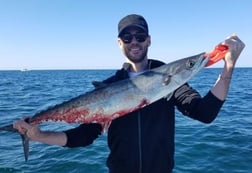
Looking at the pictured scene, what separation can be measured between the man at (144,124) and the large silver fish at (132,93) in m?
0.24

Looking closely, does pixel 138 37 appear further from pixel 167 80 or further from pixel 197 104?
pixel 197 104

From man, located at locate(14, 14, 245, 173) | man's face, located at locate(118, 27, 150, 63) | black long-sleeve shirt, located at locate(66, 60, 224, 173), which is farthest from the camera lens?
man's face, located at locate(118, 27, 150, 63)

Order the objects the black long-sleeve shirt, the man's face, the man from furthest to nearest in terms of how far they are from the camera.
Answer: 1. the man's face
2. the black long-sleeve shirt
3. the man

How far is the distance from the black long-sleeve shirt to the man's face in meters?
0.68

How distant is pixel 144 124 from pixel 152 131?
134 mm

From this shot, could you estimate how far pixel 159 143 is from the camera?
414cm

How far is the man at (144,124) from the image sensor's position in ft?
13.2

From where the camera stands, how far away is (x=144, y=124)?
13.8 feet

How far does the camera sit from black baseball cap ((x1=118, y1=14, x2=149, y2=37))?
4.48 metres

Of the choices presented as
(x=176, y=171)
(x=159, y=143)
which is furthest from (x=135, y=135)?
(x=176, y=171)

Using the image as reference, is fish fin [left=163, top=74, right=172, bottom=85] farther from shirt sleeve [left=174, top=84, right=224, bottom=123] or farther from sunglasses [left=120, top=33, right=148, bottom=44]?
sunglasses [left=120, top=33, right=148, bottom=44]

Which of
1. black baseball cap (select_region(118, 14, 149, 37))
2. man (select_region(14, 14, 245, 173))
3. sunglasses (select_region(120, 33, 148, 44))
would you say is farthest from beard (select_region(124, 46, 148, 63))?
black baseball cap (select_region(118, 14, 149, 37))

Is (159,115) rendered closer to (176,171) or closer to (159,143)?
(159,143)

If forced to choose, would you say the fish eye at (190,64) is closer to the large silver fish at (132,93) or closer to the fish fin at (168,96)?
the large silver fish at (132,93)
